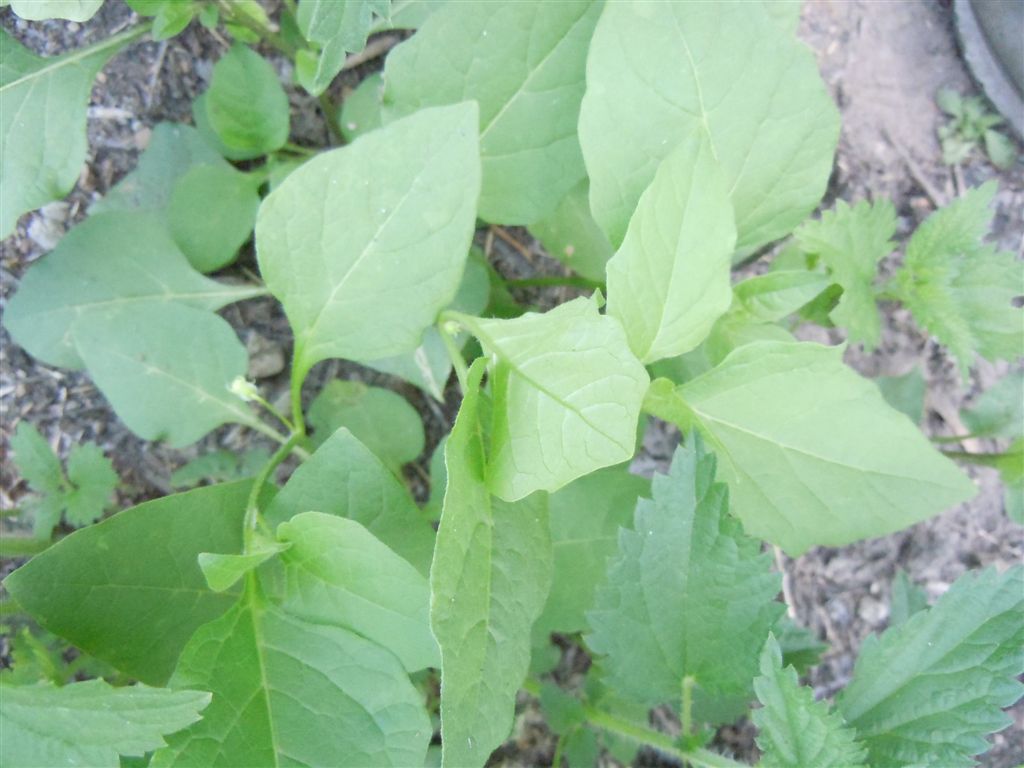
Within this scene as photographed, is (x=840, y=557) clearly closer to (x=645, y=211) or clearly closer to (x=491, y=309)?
(x=491, y=309)

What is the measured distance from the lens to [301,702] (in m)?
1.25

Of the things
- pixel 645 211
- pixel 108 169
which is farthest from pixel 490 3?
pixel 108 169

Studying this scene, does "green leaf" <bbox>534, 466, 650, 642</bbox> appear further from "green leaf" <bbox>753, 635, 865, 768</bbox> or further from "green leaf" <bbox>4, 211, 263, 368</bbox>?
"green leaf" <bbox>4, 211, 263, 368</bbox>

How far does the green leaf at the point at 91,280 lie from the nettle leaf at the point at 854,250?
1265 mm

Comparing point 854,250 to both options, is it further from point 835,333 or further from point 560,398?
point 560,398

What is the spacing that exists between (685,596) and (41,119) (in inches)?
56.2

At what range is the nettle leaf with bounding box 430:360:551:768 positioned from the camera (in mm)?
1055

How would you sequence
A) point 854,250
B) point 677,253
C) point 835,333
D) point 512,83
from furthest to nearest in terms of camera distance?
point 835,333, point 854,250, point 512,83, point 677,253

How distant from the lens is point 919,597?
182cm

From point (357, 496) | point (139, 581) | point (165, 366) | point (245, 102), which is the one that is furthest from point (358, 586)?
point (245, 102)

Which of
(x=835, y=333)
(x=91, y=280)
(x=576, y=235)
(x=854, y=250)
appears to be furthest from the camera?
(x=835, y=333)

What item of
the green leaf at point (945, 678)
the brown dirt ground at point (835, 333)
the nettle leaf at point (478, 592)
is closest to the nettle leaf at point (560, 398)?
the nettle leaf at point (478, 592)

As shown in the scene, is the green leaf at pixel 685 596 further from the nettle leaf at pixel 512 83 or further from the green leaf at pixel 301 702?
the nettle leaf at pixel 512 83

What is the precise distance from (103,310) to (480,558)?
3.38 ft
